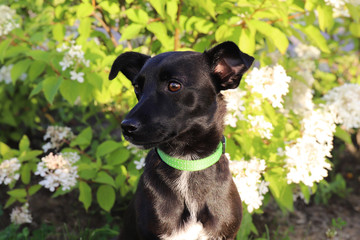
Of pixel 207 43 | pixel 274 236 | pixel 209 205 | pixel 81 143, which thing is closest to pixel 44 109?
pixel 81 143

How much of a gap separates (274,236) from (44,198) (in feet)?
10.3

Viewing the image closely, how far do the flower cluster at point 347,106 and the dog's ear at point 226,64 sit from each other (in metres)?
1.67

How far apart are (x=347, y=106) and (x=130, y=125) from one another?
105 inches

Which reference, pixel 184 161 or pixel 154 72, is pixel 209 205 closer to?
pixel 184 161

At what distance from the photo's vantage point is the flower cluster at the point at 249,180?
3.43 metres

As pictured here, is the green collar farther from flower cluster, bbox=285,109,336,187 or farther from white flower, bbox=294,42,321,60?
white flower, bbox=294,42,321,60

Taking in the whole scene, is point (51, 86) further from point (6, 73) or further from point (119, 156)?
point (6, 73)

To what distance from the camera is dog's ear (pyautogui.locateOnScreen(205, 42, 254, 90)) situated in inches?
105

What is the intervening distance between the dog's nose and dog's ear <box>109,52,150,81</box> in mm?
687

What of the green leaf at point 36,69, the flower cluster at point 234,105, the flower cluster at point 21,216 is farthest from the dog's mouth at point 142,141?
the flower cluster at point 21,216

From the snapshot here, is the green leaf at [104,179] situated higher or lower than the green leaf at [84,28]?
lower

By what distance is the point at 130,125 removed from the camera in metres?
2.36

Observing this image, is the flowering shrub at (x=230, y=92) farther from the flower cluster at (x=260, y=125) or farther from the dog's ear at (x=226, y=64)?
the dog's ear at (x=226, y=64)

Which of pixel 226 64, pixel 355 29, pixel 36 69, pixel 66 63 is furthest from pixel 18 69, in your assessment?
pixel 355 29
